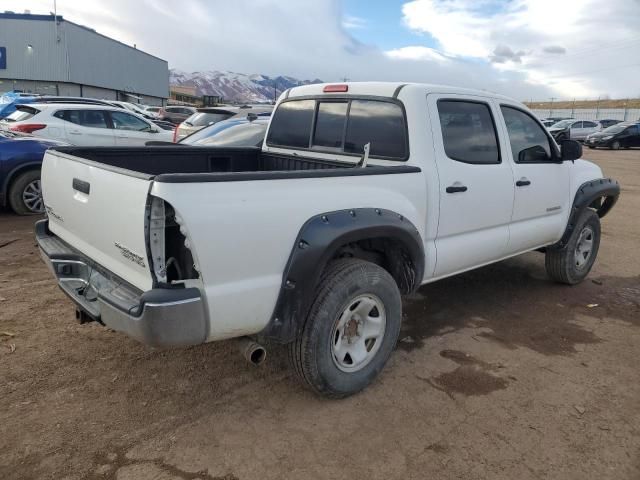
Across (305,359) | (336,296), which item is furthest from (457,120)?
(305,359)

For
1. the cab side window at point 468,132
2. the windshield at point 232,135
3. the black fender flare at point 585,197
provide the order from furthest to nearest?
the windshield at point 232,135 < the black fender flare at point 585,197 < the cab side window at point 468,132

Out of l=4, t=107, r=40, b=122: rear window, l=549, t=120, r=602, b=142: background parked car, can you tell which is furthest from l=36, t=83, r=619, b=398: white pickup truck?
l=549, t=120, r=602, b=142: background parked car

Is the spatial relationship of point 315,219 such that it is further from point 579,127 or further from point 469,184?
point 579,127

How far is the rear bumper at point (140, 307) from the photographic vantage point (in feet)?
7.50

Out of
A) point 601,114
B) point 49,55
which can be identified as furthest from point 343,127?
point 601,114

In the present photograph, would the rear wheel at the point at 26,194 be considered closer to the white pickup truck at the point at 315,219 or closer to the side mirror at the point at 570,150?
the white pickup truck at the point at 315,219

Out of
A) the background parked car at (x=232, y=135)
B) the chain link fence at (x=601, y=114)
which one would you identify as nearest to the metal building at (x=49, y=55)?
the chain link fence at (x=601, y=114)

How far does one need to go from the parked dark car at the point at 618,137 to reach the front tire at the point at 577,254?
25482 mm

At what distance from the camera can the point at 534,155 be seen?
449 cm

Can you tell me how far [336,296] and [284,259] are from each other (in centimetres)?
44

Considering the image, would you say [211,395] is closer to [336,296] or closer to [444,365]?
[336,296]

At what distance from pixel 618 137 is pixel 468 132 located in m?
28.0

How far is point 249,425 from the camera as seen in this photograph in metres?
2.85

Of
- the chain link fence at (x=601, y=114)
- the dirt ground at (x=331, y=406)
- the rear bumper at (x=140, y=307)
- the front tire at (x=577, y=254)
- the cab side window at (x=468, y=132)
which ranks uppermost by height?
the chain link fence at (x=601, y=114)
